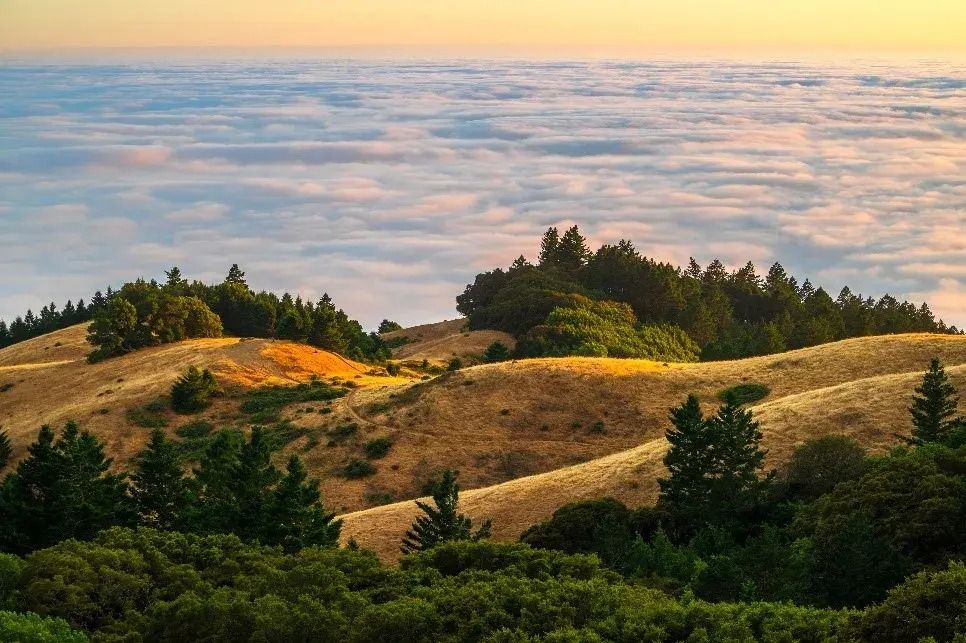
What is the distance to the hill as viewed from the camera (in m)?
49.2

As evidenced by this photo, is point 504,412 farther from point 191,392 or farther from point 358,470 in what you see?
point 191,392

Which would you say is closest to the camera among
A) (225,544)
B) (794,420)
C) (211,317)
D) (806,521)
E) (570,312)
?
(225,544)

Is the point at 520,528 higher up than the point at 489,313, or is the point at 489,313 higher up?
the point at 489,313

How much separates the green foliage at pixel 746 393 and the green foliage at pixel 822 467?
17.0m

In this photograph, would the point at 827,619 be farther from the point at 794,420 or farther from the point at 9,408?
the point at 9,408

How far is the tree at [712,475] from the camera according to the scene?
4247cm

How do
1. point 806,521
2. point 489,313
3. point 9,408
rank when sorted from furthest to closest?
point 489,313
point 9,408
point 806,521

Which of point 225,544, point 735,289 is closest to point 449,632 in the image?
point 225,544

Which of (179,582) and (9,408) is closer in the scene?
(179,582)

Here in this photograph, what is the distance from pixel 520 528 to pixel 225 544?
1392 centimetres

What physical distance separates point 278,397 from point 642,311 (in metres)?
48.5

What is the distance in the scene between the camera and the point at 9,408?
7744 centimetres

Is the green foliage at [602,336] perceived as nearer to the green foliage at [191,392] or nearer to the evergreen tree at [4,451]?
the green foliage at [191,392]

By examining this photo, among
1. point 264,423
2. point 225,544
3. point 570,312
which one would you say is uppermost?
point 570,312
